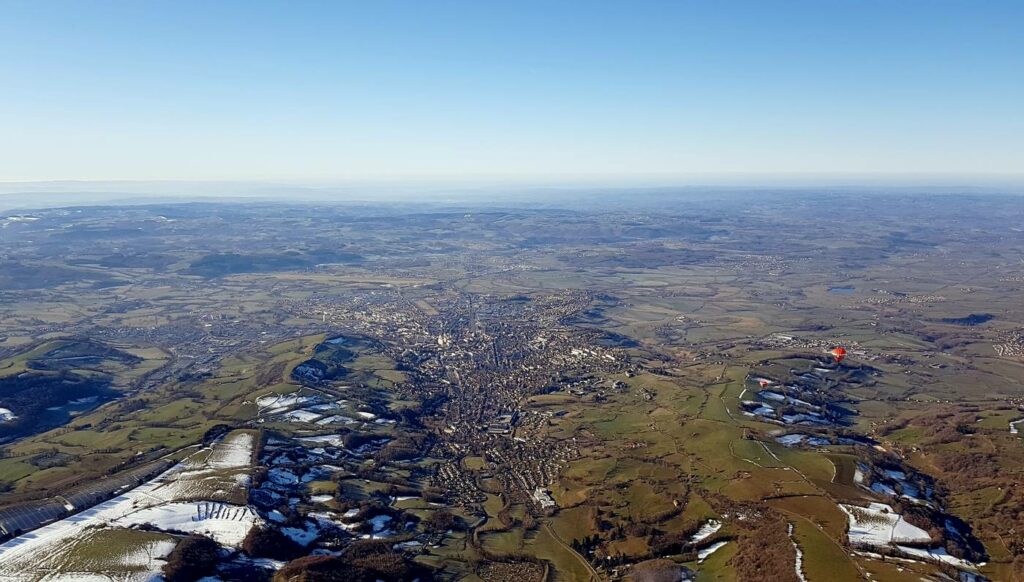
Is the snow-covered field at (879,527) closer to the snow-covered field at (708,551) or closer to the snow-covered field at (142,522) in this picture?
the snow-covered field at (708,551)

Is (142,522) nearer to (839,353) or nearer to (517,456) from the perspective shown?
(517,456)

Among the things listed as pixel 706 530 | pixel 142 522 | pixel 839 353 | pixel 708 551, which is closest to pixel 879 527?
pixel 706 530

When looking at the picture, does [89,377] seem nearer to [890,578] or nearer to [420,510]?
[420,510]

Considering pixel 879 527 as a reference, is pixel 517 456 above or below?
below

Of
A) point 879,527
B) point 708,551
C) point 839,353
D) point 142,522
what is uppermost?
point 839,353

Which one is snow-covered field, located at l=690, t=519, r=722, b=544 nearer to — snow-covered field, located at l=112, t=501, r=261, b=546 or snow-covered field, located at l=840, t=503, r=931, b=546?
snow-covered field, located at l=840, t=503, r=931, b=546

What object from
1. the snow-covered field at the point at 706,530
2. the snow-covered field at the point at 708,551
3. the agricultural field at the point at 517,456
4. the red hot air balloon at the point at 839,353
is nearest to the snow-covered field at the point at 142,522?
the agricultural field at the point at 517,456
